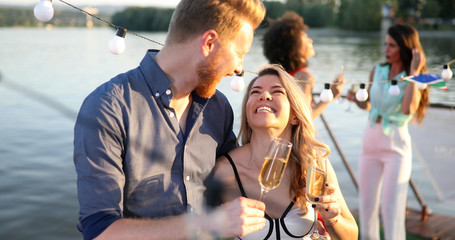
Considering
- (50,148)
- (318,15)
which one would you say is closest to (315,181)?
(50,148)

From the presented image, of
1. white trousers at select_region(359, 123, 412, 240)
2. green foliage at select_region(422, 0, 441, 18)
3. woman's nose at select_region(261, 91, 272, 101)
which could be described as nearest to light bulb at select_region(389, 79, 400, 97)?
white trousers at select_region(359, 123, 412, 240)

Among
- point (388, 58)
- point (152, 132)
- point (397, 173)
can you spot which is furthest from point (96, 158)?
point (388, 58)

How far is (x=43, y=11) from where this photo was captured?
1.90 meters

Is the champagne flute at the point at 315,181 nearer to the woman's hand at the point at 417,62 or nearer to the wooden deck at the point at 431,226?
the woman's hand at the point at 417,62

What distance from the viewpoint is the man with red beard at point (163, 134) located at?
1.60 meters

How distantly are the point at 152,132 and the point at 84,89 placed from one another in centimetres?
1545

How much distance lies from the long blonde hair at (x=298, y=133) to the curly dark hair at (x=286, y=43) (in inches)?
46.1

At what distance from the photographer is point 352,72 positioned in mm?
20688

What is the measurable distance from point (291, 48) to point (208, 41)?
1880 millimetres

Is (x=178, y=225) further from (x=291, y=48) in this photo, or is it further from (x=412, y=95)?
(x=412, y=95)

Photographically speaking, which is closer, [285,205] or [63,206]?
[285,205]

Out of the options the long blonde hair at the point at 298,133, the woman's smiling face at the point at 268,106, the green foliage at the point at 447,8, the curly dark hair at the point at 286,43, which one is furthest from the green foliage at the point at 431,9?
the woman's smiling face at the point at 268,106

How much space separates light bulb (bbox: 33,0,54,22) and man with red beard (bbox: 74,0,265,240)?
1.40 feet

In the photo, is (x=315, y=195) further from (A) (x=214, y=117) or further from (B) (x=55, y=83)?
(B) (x=55, y=83)
